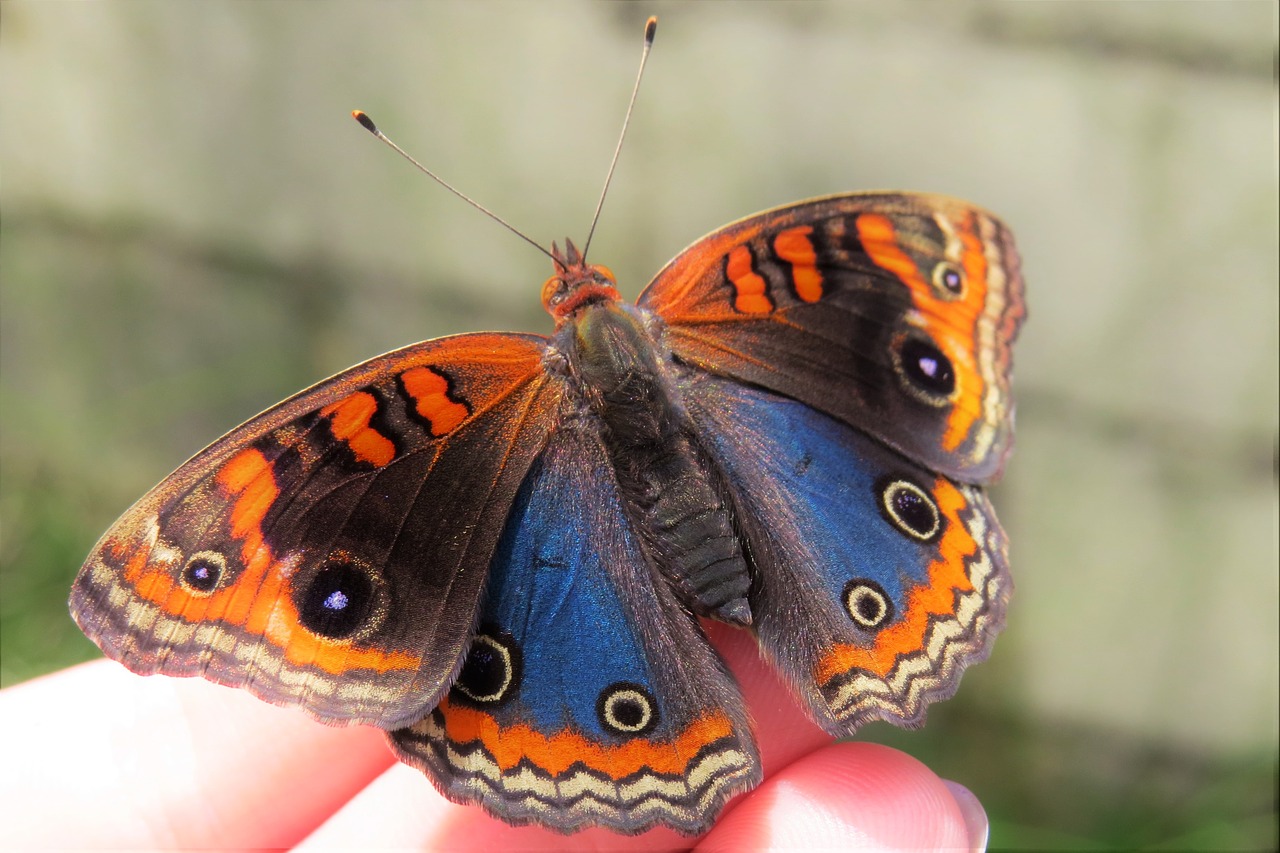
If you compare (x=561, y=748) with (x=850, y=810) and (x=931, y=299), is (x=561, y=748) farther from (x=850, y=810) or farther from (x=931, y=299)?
(x=931, y=299)

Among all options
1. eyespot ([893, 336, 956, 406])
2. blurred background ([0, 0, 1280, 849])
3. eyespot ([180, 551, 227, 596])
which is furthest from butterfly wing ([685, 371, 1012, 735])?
→ blurred background ([0, 0, 1280, 849])

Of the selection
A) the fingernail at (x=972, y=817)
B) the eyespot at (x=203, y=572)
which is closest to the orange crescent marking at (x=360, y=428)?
the eyespot at (x=203, y=572)

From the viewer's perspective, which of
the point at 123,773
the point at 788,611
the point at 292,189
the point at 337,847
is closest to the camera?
the point at 788,611

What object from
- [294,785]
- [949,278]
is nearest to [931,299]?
[949,278]

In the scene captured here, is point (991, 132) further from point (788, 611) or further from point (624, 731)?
point (624, 731)

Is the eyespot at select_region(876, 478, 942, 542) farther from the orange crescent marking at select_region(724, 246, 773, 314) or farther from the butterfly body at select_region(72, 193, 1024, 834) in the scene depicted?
the orange crescent marking at select_region(724, 246, 773, 314)

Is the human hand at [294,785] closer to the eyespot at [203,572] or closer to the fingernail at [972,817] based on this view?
the fingernail at [972,817]

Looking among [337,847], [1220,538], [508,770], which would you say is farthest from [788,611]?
[1220,538]
